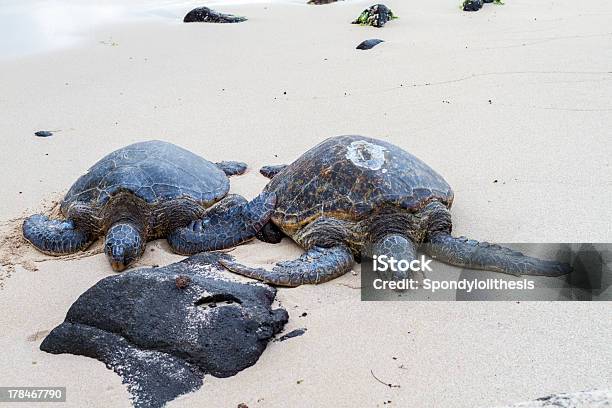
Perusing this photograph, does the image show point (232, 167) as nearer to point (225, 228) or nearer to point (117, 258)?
point (225, 228)

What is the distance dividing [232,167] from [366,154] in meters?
1.40

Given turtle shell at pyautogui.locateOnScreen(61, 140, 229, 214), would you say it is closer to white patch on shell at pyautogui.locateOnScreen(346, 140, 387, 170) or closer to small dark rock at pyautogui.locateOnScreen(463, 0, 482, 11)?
white patch on shell at pyautogui.locateOnScreen(346, 140, 387, 170)

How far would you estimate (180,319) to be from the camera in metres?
3.08

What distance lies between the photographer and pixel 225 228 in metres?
4.12

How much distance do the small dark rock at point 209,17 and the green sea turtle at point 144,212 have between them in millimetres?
5590

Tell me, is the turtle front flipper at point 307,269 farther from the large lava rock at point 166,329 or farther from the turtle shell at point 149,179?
the turtle shell at point 149,179

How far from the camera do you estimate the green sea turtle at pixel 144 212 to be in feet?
13.4

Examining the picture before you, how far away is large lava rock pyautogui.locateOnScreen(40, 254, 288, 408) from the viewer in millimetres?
2895

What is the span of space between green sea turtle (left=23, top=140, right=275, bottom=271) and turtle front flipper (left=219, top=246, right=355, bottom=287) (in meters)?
0.45

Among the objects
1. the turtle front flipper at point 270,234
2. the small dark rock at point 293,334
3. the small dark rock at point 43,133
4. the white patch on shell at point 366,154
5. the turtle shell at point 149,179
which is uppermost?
the white patch on shell at point 366,154

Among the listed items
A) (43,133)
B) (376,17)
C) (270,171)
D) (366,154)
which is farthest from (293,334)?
(376,17)

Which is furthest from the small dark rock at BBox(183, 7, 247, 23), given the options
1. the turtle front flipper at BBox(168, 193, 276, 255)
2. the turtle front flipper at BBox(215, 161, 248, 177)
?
the turtle front flipper at BBox(168, 193, 276, 255)

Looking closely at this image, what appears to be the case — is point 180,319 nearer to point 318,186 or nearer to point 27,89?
point 318,186

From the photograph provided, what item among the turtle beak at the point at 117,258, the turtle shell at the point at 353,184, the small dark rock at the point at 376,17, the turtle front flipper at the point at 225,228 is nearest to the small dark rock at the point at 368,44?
the small dark rock at the point at 376,17
